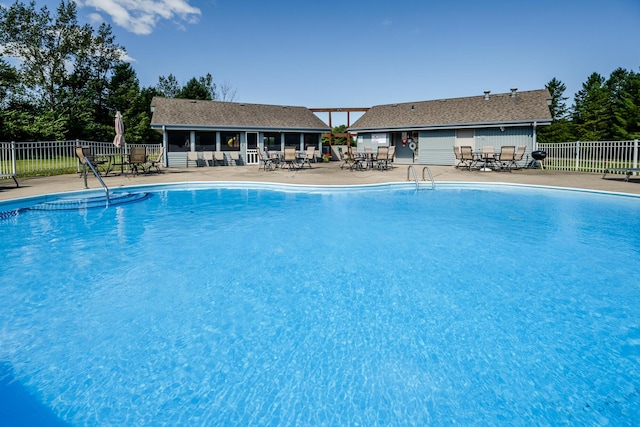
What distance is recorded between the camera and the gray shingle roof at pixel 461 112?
65.0 feet

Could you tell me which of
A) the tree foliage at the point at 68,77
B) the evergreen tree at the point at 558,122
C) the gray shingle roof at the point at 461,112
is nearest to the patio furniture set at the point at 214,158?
the gray shingle roof at the point at 461,112

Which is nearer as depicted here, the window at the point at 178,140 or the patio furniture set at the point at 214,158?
the window at the point at 178,140

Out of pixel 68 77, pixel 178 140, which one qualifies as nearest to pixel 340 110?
pixel 178 140

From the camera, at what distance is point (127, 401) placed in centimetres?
230

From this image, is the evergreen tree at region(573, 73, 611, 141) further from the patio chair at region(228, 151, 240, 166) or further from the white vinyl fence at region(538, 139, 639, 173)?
the patio chair at region(228, 151, 240, 166)

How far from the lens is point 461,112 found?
2220 centimetres

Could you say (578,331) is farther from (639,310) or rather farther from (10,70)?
(10,70)

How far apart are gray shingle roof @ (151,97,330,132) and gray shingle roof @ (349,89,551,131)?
386 centimetres

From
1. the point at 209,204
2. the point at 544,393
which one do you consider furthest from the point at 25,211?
the point at 544,393

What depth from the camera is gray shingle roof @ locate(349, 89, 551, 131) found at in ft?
65.0

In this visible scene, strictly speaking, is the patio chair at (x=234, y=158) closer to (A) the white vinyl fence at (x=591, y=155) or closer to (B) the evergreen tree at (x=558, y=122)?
(A) the white vinyl fence at (x=591, y=155)

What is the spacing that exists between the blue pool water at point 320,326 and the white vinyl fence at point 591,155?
10.5m

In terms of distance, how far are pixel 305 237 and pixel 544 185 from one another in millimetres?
9194

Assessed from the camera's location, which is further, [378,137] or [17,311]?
[378,137]
